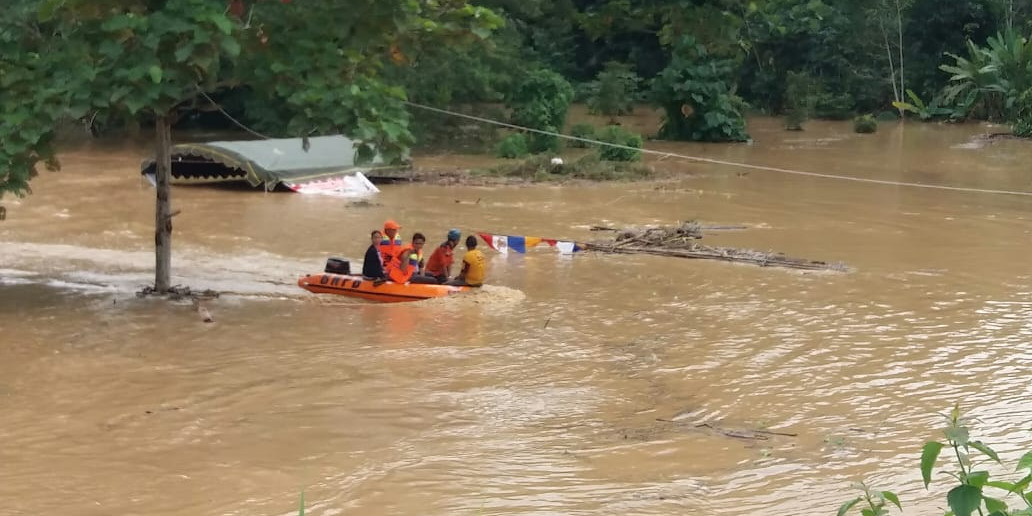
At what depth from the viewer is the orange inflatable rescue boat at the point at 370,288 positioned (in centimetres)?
1391

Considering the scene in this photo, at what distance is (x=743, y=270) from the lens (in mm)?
15773

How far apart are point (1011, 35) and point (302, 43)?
27.5 m

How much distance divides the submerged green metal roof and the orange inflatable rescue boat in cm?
880

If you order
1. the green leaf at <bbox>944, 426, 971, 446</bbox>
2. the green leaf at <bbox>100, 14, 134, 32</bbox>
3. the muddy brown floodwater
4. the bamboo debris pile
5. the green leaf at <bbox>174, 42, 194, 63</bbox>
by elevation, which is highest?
the green leaf at <bbox>100, 14, 134, 32</bbox>

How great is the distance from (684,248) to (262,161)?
9.98m

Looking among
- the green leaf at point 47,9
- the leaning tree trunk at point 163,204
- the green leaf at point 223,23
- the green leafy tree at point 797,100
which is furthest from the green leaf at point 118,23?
the green leafy tree at point 797,100

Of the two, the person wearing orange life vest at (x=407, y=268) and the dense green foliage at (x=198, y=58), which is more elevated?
the dense green foliage at (x=198, y=58)

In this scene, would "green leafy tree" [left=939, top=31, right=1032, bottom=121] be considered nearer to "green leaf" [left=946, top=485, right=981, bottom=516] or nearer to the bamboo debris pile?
the bamboo debris pile

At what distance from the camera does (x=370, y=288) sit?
14.0m

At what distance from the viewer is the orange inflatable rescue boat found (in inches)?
548

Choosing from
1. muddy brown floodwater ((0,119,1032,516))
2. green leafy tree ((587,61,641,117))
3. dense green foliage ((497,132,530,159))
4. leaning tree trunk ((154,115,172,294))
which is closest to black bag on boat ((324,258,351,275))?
muddy brown floodwater ((0,119,1032,516))

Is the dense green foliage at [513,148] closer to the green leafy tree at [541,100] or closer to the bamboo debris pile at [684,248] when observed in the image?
the green leafy tree at [541,100]

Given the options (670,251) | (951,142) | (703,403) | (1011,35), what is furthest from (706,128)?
(703,403)

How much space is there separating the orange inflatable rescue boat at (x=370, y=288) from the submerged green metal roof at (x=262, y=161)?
28.9 ft
